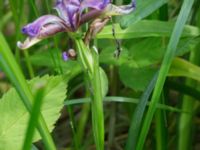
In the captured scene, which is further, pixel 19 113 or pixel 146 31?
pixel 146 31

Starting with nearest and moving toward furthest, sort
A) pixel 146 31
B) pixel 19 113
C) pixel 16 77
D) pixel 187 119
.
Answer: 1. pixel 16 77
2. pixel 19 113
3. pixel 146 31
4. pixel 187 119

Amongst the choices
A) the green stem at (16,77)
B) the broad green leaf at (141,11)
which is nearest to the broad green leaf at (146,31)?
the broad green leaf at (141,11)

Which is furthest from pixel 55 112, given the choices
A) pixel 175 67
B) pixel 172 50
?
pixel 175 67

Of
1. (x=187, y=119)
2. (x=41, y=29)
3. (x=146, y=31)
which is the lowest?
(x=187, y=119)

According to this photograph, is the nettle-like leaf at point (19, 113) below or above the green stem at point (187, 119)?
above

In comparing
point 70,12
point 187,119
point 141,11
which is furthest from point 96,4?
point 187,119

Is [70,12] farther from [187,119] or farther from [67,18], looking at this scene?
Answer: [187,119]

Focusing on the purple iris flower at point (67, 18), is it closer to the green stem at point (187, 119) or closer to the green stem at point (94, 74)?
the green stem at point (94, 74)

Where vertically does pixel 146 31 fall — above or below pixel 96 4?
below

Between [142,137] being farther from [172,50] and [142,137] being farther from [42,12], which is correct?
[42,12]
